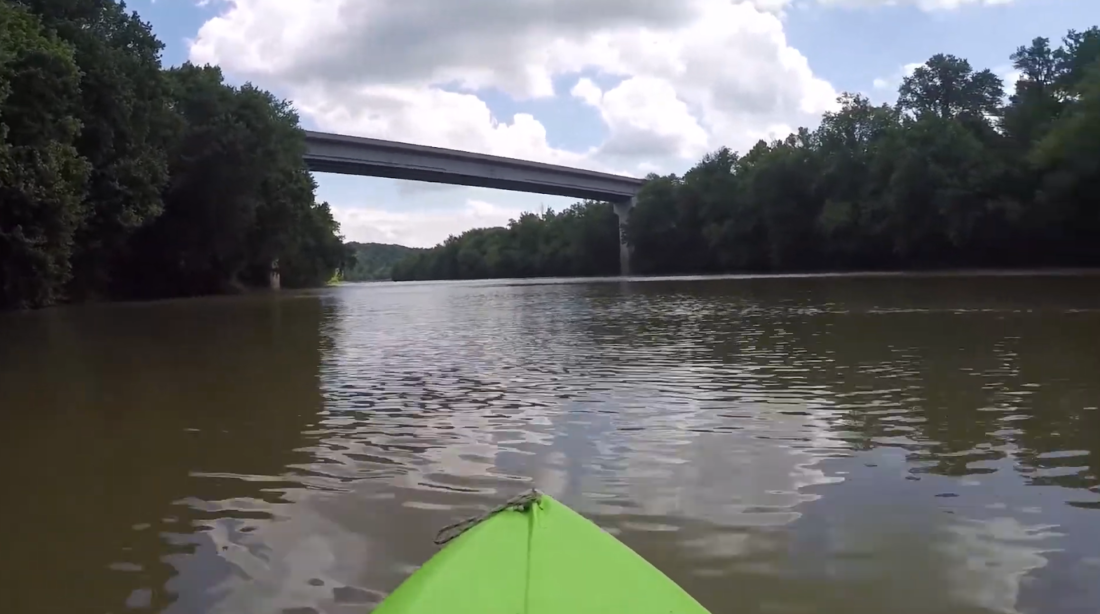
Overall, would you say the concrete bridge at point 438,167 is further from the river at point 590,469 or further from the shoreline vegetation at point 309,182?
the river at point 590,469

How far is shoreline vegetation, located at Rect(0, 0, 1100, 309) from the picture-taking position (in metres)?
27.4

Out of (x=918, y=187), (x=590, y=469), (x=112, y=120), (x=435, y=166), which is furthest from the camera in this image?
(x=435, y=166)

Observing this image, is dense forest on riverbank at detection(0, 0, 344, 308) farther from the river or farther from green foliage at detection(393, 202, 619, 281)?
green foliage at detection(393, 202, 619, 281)

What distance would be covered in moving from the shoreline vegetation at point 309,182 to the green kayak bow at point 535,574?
2251cm

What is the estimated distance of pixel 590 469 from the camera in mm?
6047

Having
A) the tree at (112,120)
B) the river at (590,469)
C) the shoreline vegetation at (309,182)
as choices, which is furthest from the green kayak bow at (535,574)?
the tree at (112,120)

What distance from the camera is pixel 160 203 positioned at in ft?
115

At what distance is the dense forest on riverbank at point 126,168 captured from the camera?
25.5 metres

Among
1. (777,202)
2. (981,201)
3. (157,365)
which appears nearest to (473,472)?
(157,365)

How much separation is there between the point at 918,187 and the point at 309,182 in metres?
36.4

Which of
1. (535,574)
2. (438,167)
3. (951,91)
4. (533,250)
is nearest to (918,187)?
(951,91)

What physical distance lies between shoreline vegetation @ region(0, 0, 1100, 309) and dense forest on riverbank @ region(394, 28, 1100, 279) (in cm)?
14

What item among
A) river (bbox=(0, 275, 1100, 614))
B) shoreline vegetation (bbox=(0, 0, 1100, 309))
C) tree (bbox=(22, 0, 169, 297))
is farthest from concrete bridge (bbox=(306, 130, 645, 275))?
river (bbox=(0, 275, 1100, 614))

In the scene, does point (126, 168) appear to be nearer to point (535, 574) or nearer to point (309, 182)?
point (309, 182)
